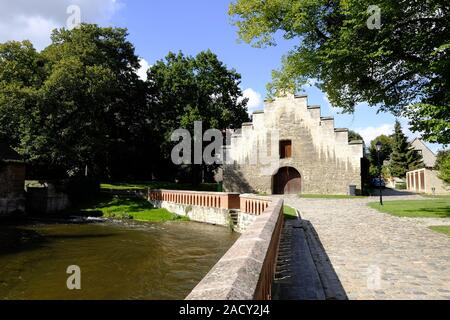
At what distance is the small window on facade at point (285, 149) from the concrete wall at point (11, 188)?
22055 millimetres

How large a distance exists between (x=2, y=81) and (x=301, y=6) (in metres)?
23.8

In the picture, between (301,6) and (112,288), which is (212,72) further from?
(112,288)

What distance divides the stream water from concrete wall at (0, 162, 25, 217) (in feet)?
20.9

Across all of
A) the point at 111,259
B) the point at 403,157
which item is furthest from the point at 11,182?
the point at 403,157

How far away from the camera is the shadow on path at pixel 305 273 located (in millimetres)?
5591

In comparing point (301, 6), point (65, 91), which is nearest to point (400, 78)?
point (301, 6)

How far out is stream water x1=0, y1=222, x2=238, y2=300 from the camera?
31.9 ft

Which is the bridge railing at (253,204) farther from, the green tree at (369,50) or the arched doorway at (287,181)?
the arched doorway at (287,181)

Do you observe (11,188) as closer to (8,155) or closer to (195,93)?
(8,155)

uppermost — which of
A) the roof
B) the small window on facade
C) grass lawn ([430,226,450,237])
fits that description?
the small window on facade

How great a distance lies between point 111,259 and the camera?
13.2 metres

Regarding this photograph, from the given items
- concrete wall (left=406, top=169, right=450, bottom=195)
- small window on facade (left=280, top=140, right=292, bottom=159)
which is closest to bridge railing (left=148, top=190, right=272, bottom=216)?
small window on facade (left=280, top=140, right=292, bottom=159)

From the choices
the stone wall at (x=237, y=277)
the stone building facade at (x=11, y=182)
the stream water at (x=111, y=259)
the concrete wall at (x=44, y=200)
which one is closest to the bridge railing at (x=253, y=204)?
the stream water at (x=111, y=259)

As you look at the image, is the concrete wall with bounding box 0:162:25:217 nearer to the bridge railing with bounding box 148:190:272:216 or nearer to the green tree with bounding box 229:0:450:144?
the bridge railing with bounding box 148:190:272:216
